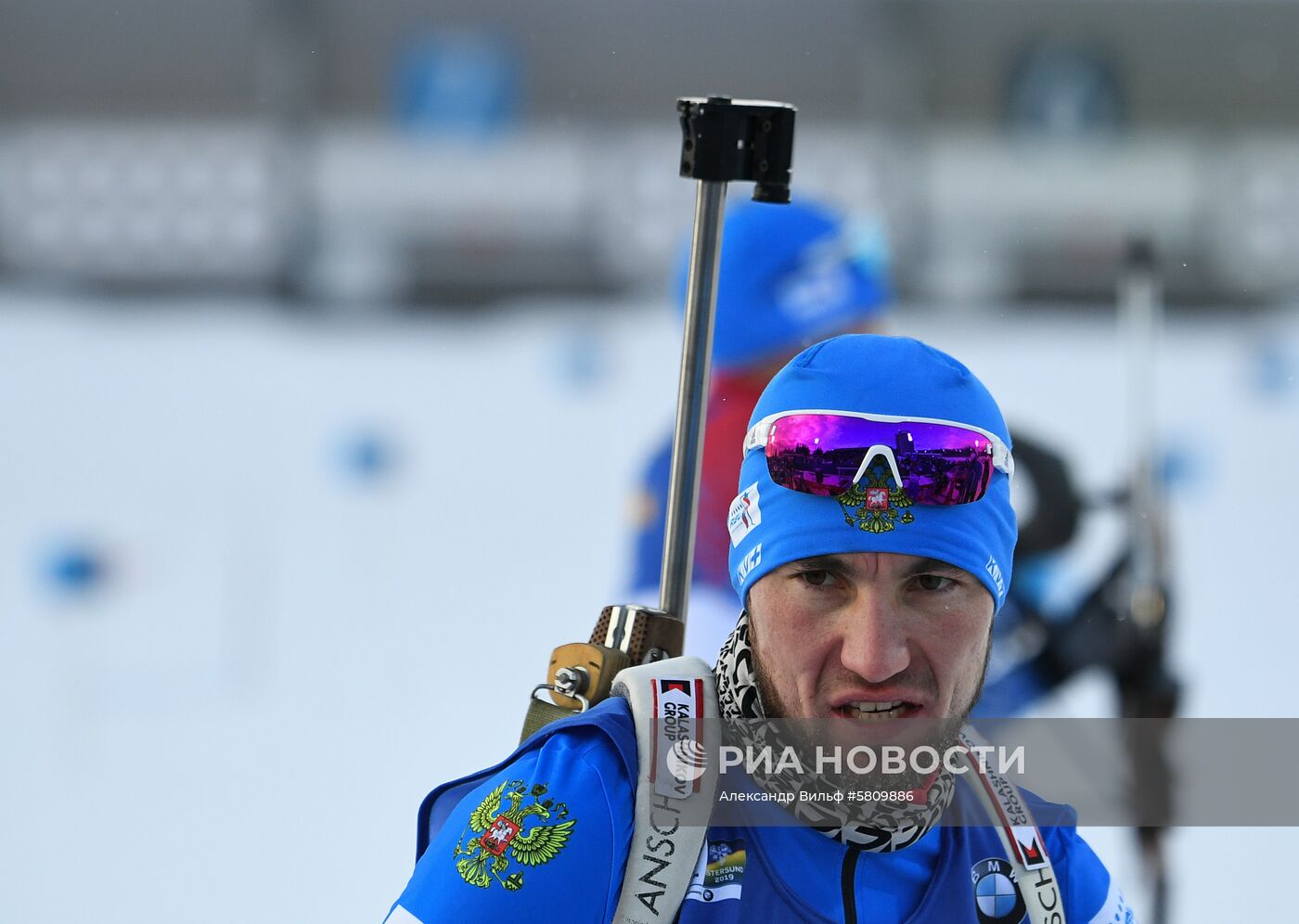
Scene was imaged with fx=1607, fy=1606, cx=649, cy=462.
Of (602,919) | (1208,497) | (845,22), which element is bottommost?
(1208,497)

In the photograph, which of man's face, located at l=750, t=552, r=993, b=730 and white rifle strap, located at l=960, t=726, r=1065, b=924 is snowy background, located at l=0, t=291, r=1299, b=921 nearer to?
white rifle strap, located at l=960, t=726, r=1065, b=924

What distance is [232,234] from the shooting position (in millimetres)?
10547

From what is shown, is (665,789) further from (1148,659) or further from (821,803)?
(1148,659)

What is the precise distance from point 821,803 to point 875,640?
0.53 feet

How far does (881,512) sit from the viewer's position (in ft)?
4.20

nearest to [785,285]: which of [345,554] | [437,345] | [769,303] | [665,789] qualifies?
[769,303]

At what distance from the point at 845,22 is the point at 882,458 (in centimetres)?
1017

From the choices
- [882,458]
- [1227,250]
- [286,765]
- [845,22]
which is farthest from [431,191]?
[882,458]

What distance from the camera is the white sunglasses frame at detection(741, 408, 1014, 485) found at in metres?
1.28

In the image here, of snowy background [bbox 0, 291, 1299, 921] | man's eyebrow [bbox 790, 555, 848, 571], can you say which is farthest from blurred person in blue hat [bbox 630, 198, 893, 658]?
man's eyebrow [bbox 790, 555, 848, 571]

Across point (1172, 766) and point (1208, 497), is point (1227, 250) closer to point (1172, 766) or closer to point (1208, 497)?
point (1208, 497)

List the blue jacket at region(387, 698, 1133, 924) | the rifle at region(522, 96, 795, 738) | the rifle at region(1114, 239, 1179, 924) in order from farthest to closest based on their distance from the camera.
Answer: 1. the rifle at region(1114, 239, 1179, 924)
2. the rifle at region(522, 96, 795, 738)
3. the blue jacket at region(387, 698, 1133, 924)

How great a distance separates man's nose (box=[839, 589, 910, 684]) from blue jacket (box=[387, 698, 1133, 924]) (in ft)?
0.57

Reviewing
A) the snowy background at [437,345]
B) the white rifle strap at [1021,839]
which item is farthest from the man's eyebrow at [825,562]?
the snowy background at [437,345]
